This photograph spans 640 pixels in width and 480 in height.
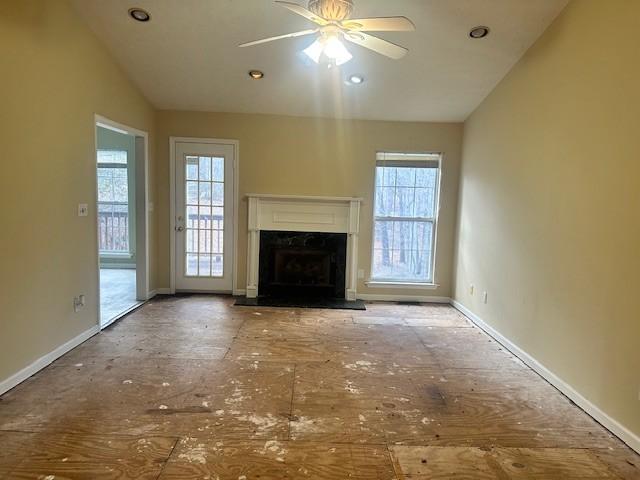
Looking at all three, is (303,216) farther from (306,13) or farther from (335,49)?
(306,13)

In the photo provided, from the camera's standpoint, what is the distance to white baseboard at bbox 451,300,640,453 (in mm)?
1964

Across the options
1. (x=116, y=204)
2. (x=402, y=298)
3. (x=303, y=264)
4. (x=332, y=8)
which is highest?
(x=332, y=8)

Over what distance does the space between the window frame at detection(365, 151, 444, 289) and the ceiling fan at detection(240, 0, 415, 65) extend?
2.19 meters

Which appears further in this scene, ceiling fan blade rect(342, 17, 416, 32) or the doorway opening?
the doorway opening

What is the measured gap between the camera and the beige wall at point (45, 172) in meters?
2.29

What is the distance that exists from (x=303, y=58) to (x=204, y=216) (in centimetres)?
266

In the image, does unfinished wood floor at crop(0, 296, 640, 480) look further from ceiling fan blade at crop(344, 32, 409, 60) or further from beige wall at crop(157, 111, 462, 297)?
ceiling fan blade at crop(344, 32, 409, 60)

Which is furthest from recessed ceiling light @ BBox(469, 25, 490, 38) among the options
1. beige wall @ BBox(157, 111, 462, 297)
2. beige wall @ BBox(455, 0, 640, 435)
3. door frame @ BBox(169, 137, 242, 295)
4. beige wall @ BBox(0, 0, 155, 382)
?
beige wall @ BBox(0, 0, 155, 382)

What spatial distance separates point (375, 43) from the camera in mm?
2410

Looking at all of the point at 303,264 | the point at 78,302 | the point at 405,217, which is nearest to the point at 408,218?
the point at 405,217

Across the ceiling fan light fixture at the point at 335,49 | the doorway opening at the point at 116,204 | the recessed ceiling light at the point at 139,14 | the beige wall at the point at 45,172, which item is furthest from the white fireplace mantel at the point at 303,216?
the doorway opening at the point at 116,204

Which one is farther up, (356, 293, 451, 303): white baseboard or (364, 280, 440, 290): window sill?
(364, 280, 440, 290): window sill

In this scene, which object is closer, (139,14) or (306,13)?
(306,13)

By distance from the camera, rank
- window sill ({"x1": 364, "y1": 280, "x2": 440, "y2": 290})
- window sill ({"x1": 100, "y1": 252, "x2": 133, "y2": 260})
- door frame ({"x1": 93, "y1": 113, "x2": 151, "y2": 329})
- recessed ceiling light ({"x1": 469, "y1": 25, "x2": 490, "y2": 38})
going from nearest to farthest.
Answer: recessed ceiling light ({"x1": 469, "y1": 25, "x2": 490, "y2": 38}) → door frame ({"x1": 93, "y1": 113, "x2": 151, "y2": 329}) → window sill ({"x1": 364, "y1": 280, "x2": 440, "y2": 290}) → window sill ({"x1": 100, "y1": 252, "x2": 133, "y2": 260})
